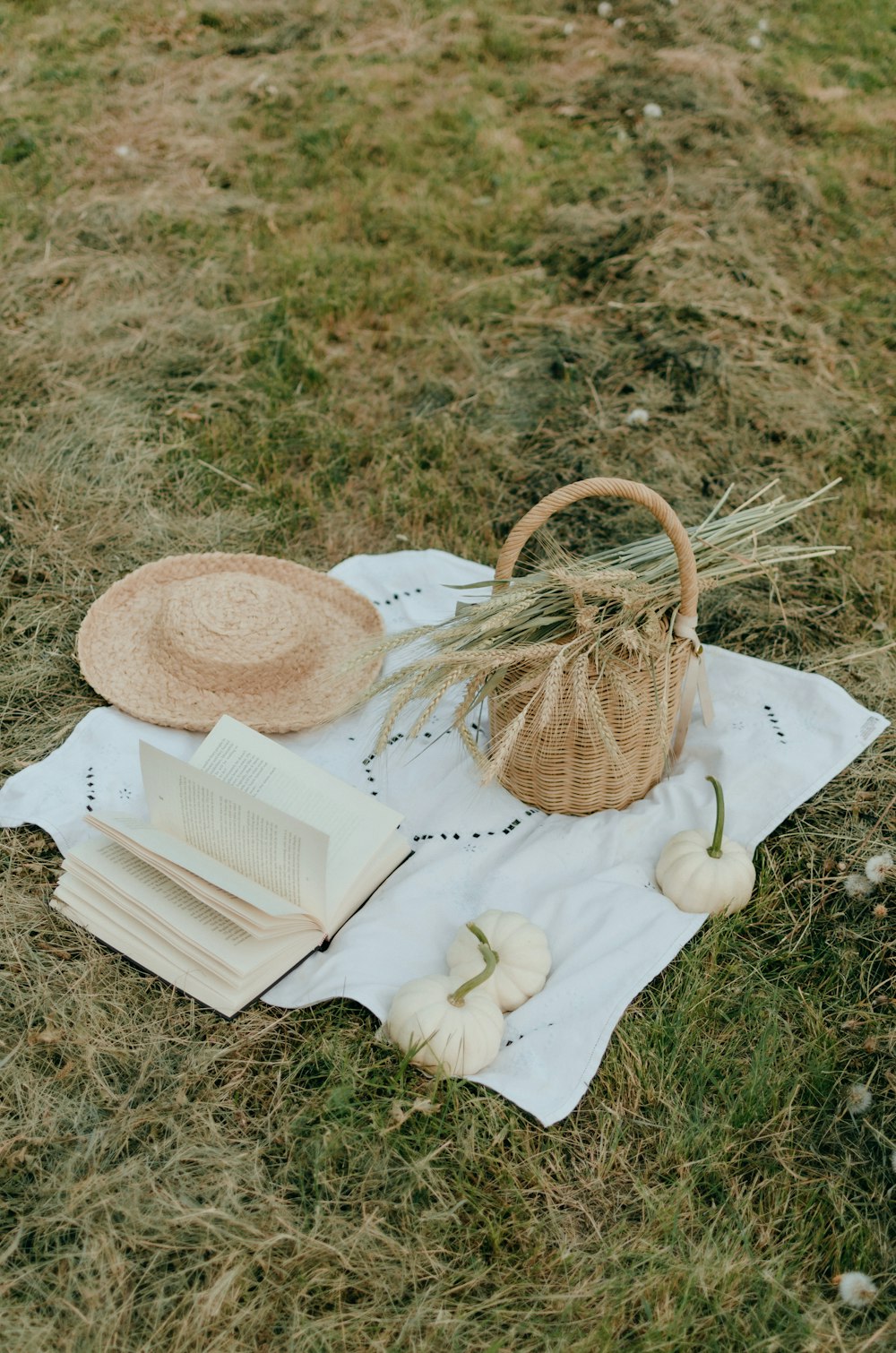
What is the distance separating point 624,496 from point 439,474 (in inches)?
70.0

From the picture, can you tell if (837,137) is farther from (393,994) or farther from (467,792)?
(393,994)

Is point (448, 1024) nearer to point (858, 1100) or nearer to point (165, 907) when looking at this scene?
point (165, 907)

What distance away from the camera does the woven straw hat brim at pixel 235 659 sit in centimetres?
329

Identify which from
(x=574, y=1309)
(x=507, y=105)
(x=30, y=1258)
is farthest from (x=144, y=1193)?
(x=507, y=105)

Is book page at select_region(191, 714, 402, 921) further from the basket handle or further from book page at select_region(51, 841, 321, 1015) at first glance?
the basket handle

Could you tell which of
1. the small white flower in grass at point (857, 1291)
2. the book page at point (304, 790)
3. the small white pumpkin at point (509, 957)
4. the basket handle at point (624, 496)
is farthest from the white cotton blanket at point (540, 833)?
the small white flower in grass at point (857, 1291)

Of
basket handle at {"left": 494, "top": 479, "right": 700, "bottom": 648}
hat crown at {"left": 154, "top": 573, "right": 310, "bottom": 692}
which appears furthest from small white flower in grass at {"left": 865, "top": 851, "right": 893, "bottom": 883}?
hat crown at {"left": 154, "top": 573, "right": 310, "bottom": 692}

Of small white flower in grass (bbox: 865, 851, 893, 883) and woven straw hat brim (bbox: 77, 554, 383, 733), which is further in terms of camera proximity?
woven straw hat brim (bbox: 77, 554, 383, 733)

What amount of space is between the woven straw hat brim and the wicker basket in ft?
1.78

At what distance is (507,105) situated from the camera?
22.2 ft

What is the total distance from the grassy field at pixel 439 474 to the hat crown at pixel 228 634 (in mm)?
458

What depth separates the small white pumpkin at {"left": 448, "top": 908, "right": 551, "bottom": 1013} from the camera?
2559mm

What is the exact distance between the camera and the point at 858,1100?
2428 mm

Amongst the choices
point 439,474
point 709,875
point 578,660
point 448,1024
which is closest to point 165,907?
point 448,1024
